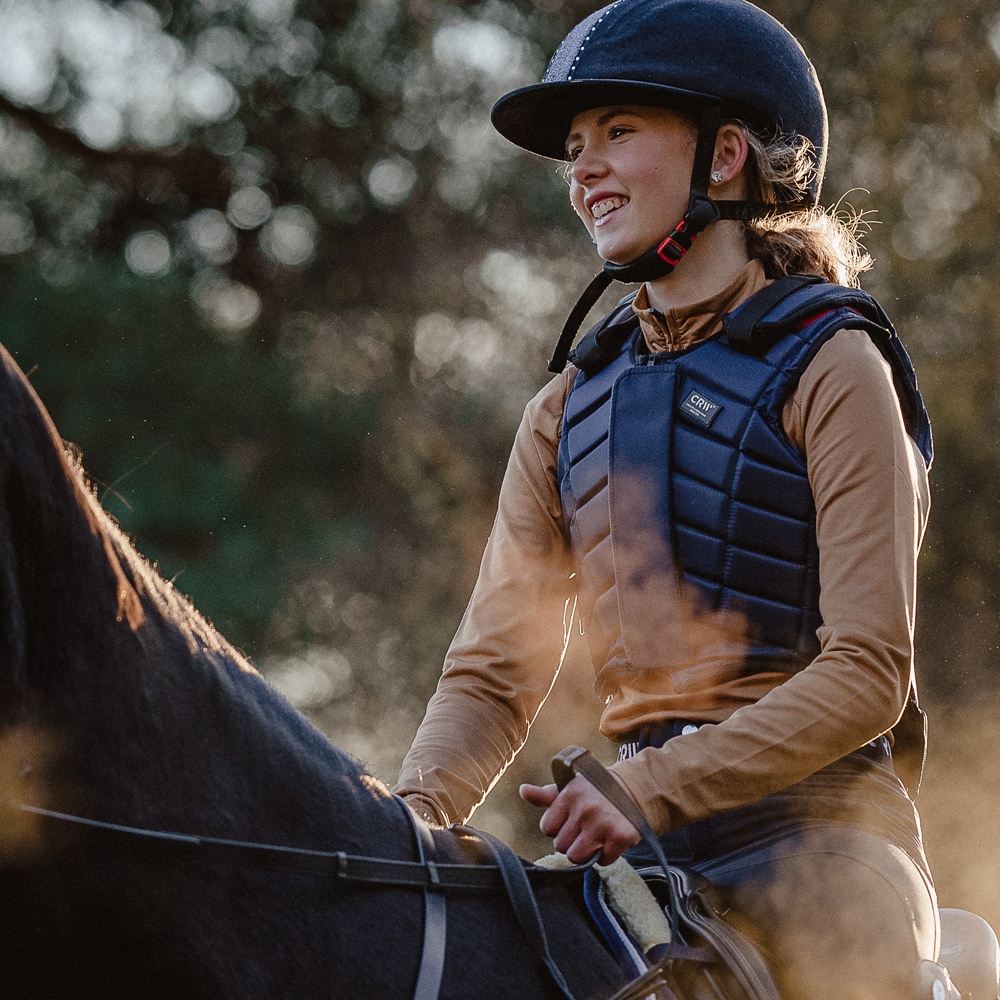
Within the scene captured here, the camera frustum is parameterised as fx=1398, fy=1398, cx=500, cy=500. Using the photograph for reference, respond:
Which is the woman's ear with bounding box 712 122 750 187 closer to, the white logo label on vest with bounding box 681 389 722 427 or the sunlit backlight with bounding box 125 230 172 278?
the white logo label on vest with bounding box 681 389 722 427

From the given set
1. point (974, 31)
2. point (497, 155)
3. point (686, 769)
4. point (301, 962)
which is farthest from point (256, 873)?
point (974, 31)

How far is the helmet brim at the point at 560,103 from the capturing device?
9.29 feet

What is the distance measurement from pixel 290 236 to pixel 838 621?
35.8ft

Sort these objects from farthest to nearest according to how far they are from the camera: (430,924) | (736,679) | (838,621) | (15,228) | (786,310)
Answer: (15,228)
(786,310)
(736,679)
(838,621)
(430,924)

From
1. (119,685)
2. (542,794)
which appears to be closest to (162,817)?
(119,685)

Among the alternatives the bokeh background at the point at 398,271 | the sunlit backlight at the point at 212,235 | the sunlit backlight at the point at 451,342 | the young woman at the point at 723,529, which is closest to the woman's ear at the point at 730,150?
the young woman at the point at 723,529

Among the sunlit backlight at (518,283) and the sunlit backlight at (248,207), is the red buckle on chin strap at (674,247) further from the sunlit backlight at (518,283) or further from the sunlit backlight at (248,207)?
the sunlit backlight at (518,283)

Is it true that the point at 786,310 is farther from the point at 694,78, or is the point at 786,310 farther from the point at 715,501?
the point at 694,78

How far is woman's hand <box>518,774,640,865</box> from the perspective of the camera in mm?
2102

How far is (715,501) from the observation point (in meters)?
2.54

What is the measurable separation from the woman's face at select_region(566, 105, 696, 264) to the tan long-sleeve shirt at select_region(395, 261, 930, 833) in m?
0.15

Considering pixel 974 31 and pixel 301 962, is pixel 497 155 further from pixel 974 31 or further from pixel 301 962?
pixel 301 962

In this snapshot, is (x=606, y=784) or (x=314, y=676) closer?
(x=606, y=784)

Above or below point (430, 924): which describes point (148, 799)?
above
